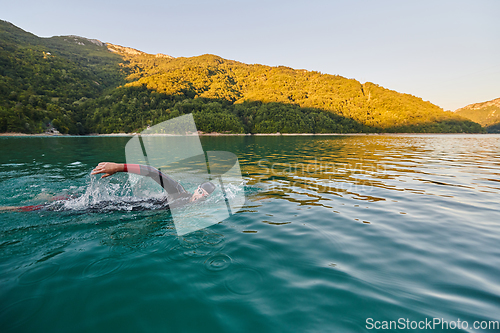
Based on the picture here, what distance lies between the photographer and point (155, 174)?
629cm

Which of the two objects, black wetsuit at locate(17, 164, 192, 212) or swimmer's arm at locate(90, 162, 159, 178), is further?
black wetsuit at locate(17, 164, 192, 212)

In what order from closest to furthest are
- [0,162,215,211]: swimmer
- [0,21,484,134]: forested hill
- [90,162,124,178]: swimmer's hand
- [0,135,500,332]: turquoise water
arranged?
[0,135,500,332]: turquoise water < [90,162,124,178]: swimmer's hand < [0,162,215,211]: swimmer < [0,21,484,134]: forested hill

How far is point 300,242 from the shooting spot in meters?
4.66

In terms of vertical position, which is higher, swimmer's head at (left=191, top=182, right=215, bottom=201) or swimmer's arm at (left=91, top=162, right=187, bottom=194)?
swimmer's arm at (left=91, top=162, right=187, bottom=194)

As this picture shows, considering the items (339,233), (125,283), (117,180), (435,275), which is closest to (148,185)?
(117,180)

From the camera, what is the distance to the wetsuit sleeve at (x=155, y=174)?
5898 mm

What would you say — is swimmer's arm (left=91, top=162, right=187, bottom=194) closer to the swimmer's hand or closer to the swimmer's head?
the swimmer's hand

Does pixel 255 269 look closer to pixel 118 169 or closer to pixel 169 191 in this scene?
pixel 118 169

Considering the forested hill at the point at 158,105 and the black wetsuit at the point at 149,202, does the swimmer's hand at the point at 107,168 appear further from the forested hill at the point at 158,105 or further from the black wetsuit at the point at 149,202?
the forested hill at the point at 158,105

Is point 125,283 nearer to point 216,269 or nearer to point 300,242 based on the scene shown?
point 216,269

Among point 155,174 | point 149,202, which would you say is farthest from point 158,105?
point 155,174

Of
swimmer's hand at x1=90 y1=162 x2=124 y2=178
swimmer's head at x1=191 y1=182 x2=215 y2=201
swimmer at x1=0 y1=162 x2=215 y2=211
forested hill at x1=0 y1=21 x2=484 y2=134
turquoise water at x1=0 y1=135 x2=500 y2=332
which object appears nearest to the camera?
turquoise water at x1=0 y1=135 x2=500 y2=332

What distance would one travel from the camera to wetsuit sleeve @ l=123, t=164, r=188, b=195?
5.90m

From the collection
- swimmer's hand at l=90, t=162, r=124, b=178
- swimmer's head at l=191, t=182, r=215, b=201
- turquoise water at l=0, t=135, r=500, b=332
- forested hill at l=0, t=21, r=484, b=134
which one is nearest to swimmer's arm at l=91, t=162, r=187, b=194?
swimmer's hand at l=90, t=162, r=124, b=178
